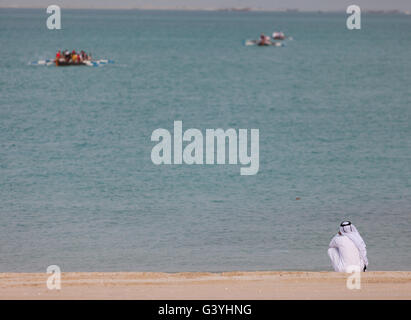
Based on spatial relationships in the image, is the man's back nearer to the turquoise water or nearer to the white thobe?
the white thobe

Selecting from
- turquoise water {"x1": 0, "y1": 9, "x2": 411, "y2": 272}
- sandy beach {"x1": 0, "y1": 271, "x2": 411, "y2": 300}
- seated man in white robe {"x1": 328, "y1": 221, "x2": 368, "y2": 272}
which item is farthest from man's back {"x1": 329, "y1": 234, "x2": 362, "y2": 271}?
turquoise water {"x1": 0, "y1": 9, "x2": 411, "y2": 272}

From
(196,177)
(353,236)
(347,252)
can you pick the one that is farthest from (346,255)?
(196,177)

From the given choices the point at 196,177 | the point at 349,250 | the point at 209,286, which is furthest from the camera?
the point at 196,177

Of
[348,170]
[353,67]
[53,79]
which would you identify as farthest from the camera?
[353,67]

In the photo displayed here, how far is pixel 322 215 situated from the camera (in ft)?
66.8

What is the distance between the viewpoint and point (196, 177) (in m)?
25.5

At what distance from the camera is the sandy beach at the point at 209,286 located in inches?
416

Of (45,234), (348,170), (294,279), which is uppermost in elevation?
(348,170)

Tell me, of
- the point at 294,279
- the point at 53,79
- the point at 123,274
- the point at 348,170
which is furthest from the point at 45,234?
the point at 53,79

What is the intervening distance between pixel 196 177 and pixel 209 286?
560 inches

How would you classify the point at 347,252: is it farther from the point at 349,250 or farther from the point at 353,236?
the point at 353,236
